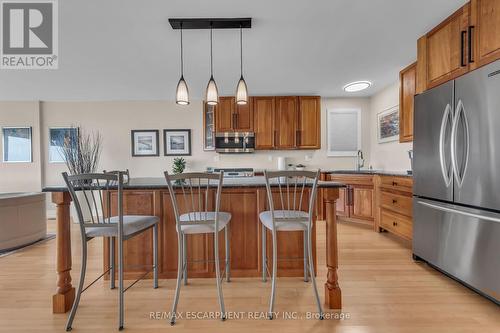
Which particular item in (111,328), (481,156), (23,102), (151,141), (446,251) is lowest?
(111,328)

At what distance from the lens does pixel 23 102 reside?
4.73 m

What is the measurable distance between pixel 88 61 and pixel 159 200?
2210mm

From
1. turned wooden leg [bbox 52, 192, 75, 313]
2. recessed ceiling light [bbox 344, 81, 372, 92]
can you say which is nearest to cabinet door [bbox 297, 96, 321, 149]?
recessed ceiling light [bbox 344, 81, 372, 92]

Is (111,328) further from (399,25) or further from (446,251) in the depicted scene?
(399,25)

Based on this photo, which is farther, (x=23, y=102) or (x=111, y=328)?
(x=23, y=102)

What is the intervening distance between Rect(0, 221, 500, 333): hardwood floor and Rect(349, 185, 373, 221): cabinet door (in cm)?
125

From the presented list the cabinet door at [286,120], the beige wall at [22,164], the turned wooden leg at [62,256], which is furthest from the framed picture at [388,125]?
the beige wall at [22,164]

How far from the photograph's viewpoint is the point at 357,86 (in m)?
4.11

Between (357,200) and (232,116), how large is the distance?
2654mm

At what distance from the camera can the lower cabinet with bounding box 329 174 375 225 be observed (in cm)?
381

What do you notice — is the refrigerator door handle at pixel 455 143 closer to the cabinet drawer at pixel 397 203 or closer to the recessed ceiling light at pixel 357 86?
the cabinet drawer at pixel 397 203

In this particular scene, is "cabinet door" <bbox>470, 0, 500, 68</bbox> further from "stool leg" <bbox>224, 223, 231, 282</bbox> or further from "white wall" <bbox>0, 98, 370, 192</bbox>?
"white wall" <bbox>0, 98, 370, 192</bbox>

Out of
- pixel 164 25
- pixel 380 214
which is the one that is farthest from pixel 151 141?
pixel 380 214

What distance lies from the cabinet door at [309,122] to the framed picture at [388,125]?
1.10 meters
